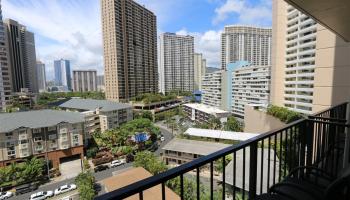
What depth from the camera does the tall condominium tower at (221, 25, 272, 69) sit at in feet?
177

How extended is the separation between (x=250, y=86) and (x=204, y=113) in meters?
8.86

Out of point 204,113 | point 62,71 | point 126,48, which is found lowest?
point 204,113

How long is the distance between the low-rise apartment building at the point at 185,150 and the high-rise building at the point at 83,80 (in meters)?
72.2

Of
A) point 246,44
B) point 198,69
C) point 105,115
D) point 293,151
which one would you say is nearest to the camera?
point 293,151

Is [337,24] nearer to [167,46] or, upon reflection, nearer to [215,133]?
[215,133]

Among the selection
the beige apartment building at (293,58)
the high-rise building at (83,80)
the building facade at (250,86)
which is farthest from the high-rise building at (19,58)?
the beige apartment building at (293,58)

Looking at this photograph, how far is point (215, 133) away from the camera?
22.0 meters

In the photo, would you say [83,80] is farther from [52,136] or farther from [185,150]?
[185,150]

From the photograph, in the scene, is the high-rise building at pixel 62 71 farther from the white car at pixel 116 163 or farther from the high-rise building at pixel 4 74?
the white car at pixel 116 163

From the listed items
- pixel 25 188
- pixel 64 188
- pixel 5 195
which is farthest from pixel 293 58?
pixel 5 195

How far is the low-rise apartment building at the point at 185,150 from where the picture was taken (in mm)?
17947

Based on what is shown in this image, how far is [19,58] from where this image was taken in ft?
152

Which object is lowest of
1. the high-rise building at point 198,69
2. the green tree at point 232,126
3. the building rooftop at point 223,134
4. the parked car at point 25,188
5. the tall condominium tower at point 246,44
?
the parked car at point 25,188

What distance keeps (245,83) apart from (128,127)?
21304mm
